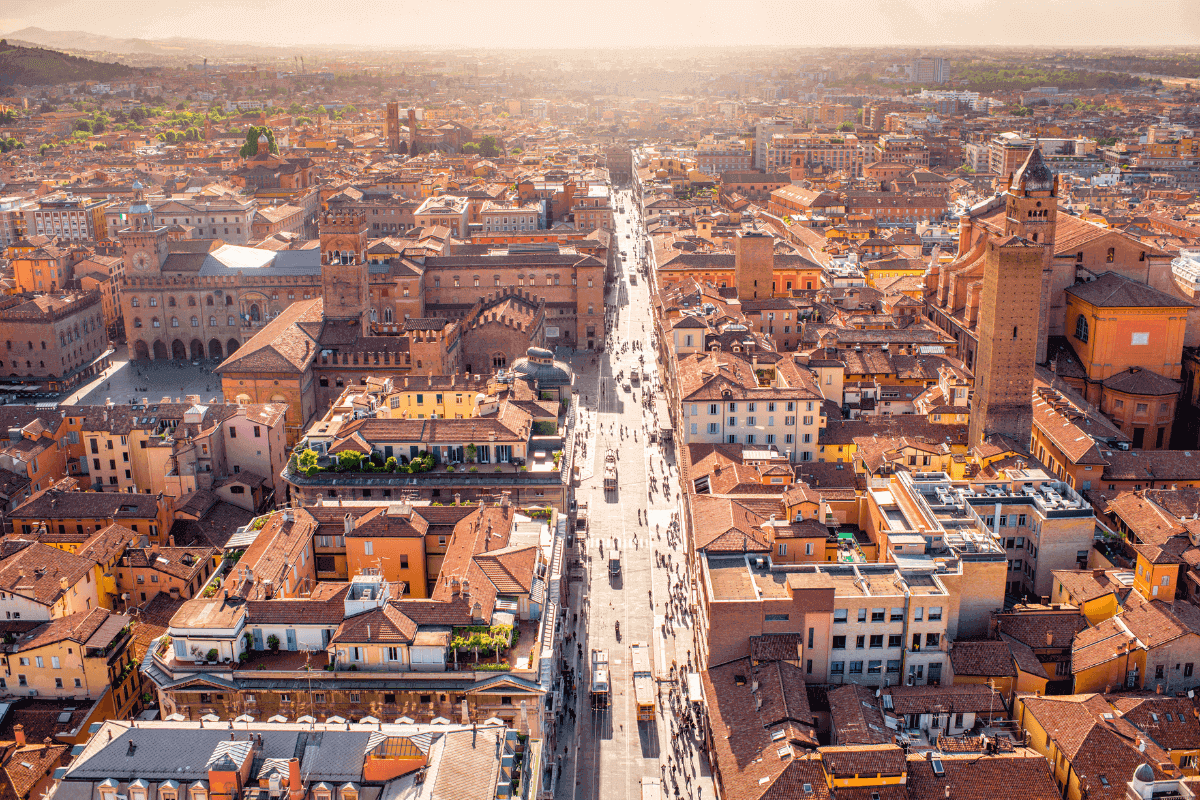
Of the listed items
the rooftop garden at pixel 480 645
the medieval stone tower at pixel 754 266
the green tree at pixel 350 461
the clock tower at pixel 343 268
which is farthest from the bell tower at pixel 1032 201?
the rooftop garden at pixel 480 645

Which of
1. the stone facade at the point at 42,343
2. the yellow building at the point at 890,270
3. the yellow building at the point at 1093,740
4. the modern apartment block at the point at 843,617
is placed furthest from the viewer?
the yellow building at the point at 890,270

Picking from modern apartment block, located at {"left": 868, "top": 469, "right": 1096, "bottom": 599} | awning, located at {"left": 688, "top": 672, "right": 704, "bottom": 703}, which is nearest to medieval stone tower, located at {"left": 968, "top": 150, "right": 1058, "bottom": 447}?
modern apartment block, located at {"left": 868, "top": 469, "right": 1096, "bottom": 599}

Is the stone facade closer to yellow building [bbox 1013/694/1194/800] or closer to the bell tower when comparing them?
the bell tower

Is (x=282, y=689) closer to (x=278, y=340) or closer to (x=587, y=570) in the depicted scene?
(x=587, y=570)

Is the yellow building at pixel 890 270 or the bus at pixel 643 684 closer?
the bus at pixel 643 684

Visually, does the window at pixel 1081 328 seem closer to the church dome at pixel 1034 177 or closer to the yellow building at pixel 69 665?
the church dome at pixel 1034 177

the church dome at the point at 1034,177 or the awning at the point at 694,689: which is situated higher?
the church dome at the point at 1034,177

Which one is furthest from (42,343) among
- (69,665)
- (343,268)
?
(69,665)
